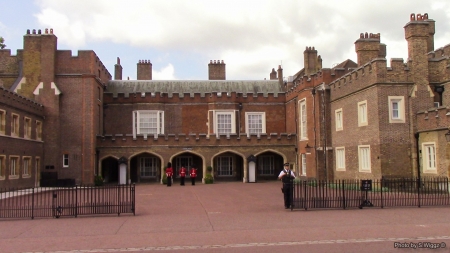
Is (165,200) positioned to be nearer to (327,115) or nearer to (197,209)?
(197,209)

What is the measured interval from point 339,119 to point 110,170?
1872 centimetres

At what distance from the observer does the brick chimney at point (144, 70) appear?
4419 centimetres

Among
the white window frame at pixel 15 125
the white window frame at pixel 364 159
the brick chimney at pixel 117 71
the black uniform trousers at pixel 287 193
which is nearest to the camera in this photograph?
the black uniform trousers at pixel 287 193

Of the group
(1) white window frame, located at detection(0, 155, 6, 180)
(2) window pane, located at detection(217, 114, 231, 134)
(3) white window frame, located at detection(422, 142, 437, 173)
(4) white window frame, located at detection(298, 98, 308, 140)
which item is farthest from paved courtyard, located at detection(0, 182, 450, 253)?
(2) window pane, located at detection(217, 114, 231, 134)

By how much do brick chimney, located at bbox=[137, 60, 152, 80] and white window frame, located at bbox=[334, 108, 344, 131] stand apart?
20.9 m

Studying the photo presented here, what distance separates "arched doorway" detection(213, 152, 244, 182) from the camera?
37250 millimetres

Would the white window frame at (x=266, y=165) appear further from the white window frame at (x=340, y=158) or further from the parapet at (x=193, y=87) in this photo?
the white window frame at (x=340, y=158)

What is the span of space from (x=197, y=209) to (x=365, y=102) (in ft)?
40.9

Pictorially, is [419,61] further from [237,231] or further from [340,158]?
[237,231]

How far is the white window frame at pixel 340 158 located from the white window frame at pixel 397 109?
4864 millimetres

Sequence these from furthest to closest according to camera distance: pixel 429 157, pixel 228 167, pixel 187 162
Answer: pixel 228 167 < pixel 187 162 < pixel 429 157

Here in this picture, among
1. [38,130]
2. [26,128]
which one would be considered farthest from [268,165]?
[26,128]

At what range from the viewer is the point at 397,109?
23703 mm

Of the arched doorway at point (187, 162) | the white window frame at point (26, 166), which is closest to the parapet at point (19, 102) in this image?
A: the white window frame at point (26, 166)
